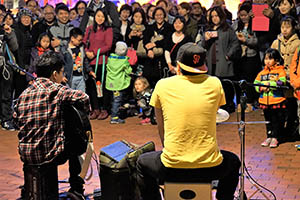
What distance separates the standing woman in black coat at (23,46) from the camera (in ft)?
32.8

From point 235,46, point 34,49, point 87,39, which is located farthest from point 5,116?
point 235,46

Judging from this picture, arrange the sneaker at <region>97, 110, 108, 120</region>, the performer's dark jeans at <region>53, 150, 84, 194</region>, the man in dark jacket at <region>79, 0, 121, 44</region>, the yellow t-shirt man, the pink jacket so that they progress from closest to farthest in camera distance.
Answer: the yellow t-shirt man → the performer's dark jeans at <region>53, 150, 84, 194</region> → the pink jacket → the sneaker at <region>97, 110, 108, 120</region> → the man in dark jacket at <region>79, 0, 121, 44</region>

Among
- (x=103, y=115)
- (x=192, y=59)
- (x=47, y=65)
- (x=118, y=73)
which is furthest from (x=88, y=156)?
(x=103, y=115)

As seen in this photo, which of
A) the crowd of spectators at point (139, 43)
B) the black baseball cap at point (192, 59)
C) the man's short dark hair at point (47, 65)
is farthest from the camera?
the crowd of spectators at point (139, 43)

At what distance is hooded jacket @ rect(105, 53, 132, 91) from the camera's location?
9992 millimetres

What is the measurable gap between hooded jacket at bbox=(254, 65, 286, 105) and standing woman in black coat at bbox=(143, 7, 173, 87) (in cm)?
247

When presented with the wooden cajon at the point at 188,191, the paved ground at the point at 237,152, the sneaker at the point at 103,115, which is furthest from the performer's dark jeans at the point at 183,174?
the sneaker at the point at 103,115

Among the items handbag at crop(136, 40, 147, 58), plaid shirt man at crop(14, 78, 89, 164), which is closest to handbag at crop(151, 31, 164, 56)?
handbag at crop(136, 40, 147, 58)

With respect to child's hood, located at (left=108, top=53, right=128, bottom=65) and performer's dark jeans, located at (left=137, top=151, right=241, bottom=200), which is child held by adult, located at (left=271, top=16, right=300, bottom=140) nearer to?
child's hood, located at (left=108, top=53, right=128, bottom=65)

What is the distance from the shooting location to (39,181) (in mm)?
5004

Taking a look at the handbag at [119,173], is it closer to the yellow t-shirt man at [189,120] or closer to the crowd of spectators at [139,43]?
the yellow t-shirt man at [189,120]

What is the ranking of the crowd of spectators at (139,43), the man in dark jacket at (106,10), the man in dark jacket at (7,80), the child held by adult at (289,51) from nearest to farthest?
the child held by adult at (289,51) < the man in dark jacket at (7,80) < the crowd of spectators at (139,43) < the man in dark jacket at (106,10)

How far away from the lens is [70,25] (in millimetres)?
10734

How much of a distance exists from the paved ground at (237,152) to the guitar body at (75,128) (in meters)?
0.86
